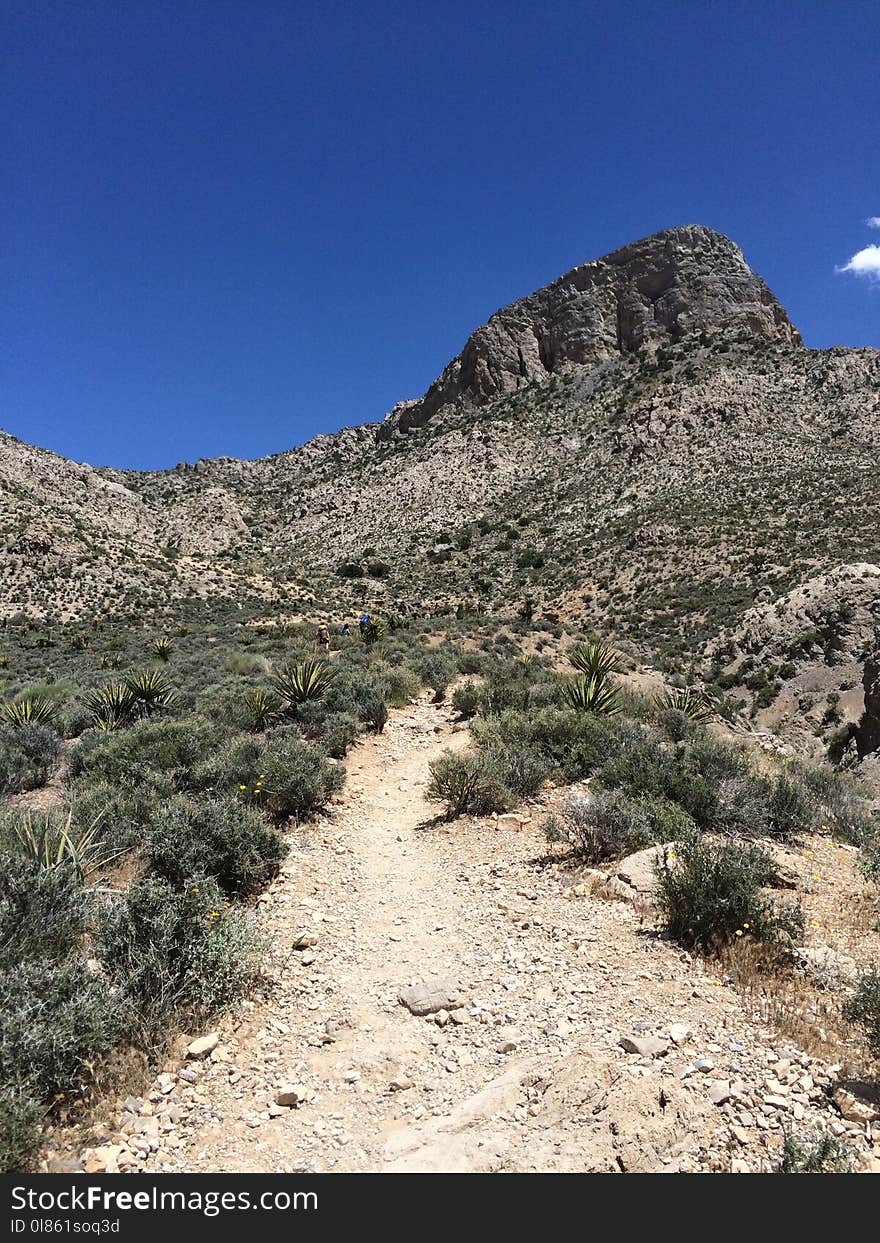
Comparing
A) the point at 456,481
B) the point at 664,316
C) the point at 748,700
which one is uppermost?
the point at 664,316

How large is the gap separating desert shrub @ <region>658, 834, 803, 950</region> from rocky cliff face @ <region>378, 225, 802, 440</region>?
70.0 meters

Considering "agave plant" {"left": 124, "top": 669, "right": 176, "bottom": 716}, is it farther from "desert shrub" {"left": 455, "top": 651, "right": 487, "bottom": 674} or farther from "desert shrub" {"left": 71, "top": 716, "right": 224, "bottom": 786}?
"desert shrub" {"left": 455, "top": 651, "right": 487, "bottom": 674}

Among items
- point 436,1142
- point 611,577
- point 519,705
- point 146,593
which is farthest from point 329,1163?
point 146,593

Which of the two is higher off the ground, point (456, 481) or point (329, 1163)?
point (456, 481)

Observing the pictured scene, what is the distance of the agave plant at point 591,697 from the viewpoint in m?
11.2

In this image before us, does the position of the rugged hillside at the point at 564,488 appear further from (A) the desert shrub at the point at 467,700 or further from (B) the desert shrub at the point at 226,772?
(B) the desert shrub at the point at 226,772

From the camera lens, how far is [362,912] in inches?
205

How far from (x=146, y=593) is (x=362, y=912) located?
40.3 meters

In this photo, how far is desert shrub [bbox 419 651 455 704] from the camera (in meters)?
13.5

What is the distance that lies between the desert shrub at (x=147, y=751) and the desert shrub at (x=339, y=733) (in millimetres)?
1589

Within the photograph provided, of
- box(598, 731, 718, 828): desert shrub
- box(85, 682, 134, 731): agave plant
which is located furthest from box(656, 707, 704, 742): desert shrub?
box(85, 682, 134, 731): agave plant

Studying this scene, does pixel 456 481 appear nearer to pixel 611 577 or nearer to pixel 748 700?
pixel 611 577

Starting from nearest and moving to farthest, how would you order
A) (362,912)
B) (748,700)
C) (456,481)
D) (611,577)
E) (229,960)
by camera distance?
(229,960) < (362,912) < (748,700) < (611,577) < (456,481)

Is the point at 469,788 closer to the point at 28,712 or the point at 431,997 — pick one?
the point at 431,997
